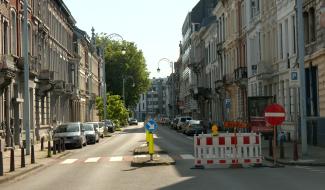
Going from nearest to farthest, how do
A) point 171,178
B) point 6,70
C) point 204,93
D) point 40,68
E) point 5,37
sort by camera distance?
point 171,178 → point 6,70 → point 5,37 → point 40,68 → point 204,93

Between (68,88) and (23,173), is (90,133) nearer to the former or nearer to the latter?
(68,88)

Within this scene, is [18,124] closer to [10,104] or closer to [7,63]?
[10,104]

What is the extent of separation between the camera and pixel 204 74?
88.9 metres

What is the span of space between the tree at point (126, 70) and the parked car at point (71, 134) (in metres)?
71.1

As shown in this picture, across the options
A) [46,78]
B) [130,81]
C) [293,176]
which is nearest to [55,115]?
[46,78]

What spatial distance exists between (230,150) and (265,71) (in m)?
23.7

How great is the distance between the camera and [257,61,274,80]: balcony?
44312 millimetres

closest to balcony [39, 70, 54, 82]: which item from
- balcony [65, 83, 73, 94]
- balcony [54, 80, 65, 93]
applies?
balcony [54, 80, 65, 93]

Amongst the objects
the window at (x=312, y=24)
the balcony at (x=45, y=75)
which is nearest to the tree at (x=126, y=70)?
the balcony at (x=45, y=75)

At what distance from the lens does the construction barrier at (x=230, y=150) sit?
21.8 metres

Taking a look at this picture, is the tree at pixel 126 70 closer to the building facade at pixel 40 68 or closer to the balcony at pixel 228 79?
the building facade at pixel 40 68

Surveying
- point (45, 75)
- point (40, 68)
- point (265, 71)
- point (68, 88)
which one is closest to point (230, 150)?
point (265, 71)

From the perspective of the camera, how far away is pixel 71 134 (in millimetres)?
40031

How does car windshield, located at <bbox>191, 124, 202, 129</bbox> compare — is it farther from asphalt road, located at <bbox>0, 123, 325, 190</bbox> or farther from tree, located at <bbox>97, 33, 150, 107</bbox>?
tree, located at <bbox>97, 33, 150, 107</bbox>
